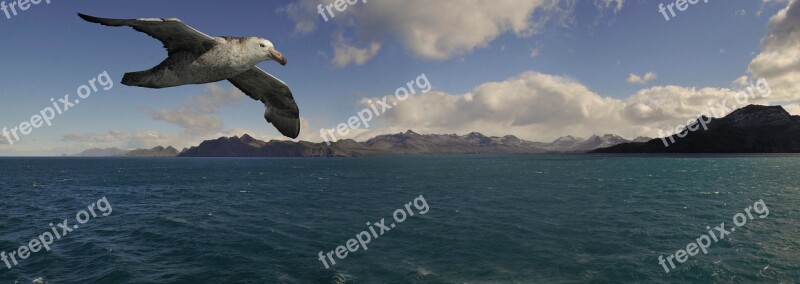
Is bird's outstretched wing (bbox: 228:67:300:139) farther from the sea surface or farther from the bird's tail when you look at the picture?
the sea surface

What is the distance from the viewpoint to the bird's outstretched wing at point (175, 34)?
14.0 feet

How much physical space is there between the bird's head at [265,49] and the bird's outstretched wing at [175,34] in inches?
20.1

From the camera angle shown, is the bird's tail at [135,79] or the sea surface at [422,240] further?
the sea surface at [422,240]

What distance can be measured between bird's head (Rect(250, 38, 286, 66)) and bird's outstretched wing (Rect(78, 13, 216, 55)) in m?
0.51

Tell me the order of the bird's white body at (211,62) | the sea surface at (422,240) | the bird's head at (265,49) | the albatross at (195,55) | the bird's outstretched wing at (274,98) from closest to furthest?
the albatross at (195,55) < the bird's white body at (211,62) < the bird's head at (265,49) < the bird's outstretched wing at (274,98) < the sea surface at (422,240)

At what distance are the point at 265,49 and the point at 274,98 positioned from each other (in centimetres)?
238

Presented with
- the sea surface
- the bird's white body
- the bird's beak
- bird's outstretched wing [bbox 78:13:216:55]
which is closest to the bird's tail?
the bird's white body

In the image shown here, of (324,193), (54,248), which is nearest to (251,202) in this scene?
(324,193)

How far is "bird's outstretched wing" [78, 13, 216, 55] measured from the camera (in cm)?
427

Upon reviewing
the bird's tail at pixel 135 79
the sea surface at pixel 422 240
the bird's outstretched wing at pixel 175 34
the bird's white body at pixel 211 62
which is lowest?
the sea surface at pixel 422 240

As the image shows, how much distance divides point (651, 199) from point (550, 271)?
42.1 meters

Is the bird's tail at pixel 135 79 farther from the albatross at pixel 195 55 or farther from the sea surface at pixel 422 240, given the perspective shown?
the sea surface at pixel 422 240

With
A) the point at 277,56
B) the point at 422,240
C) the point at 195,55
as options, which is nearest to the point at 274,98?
the point at 195,55

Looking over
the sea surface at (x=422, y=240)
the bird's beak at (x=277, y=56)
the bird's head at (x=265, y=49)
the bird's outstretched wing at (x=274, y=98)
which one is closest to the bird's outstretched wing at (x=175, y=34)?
the bird's head at (x=265, y=49)
